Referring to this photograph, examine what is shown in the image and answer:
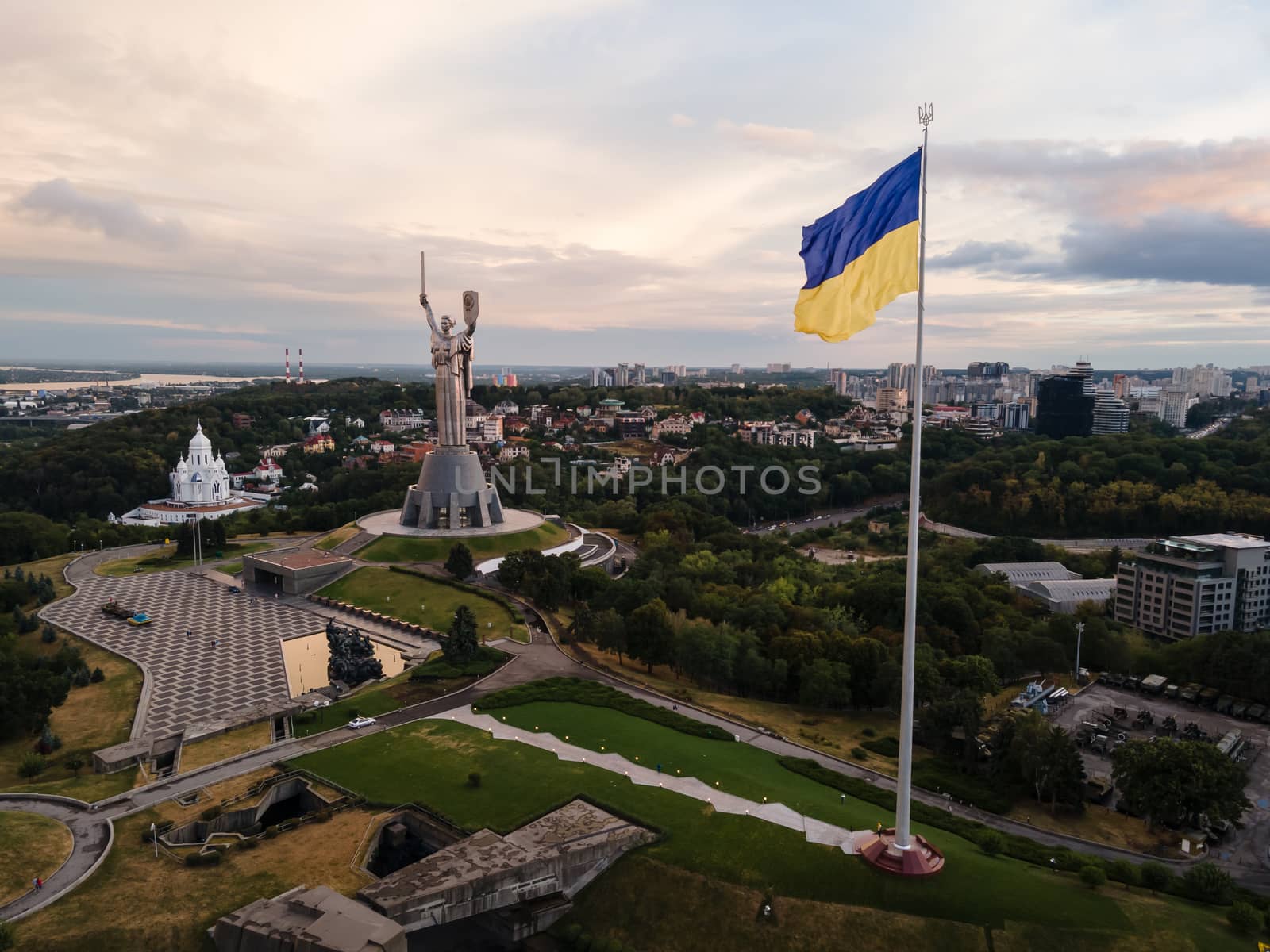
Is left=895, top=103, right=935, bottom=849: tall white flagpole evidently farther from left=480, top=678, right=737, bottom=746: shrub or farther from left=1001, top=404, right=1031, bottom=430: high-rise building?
left=1001, top=404, right=1031, bottom=430: high-rise building

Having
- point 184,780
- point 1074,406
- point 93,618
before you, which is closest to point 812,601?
point 184,780

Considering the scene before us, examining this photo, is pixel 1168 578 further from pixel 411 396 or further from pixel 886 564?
pixel 411 396

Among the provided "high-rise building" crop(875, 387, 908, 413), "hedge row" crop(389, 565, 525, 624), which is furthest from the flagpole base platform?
"high-rise building" crop(875, 387, 908, 413)

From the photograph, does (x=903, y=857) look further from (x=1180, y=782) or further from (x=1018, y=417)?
(x=1018, y=417)

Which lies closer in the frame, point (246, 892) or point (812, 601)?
point (246, 892)

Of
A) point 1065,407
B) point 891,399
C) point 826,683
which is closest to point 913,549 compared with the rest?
point 826,683
